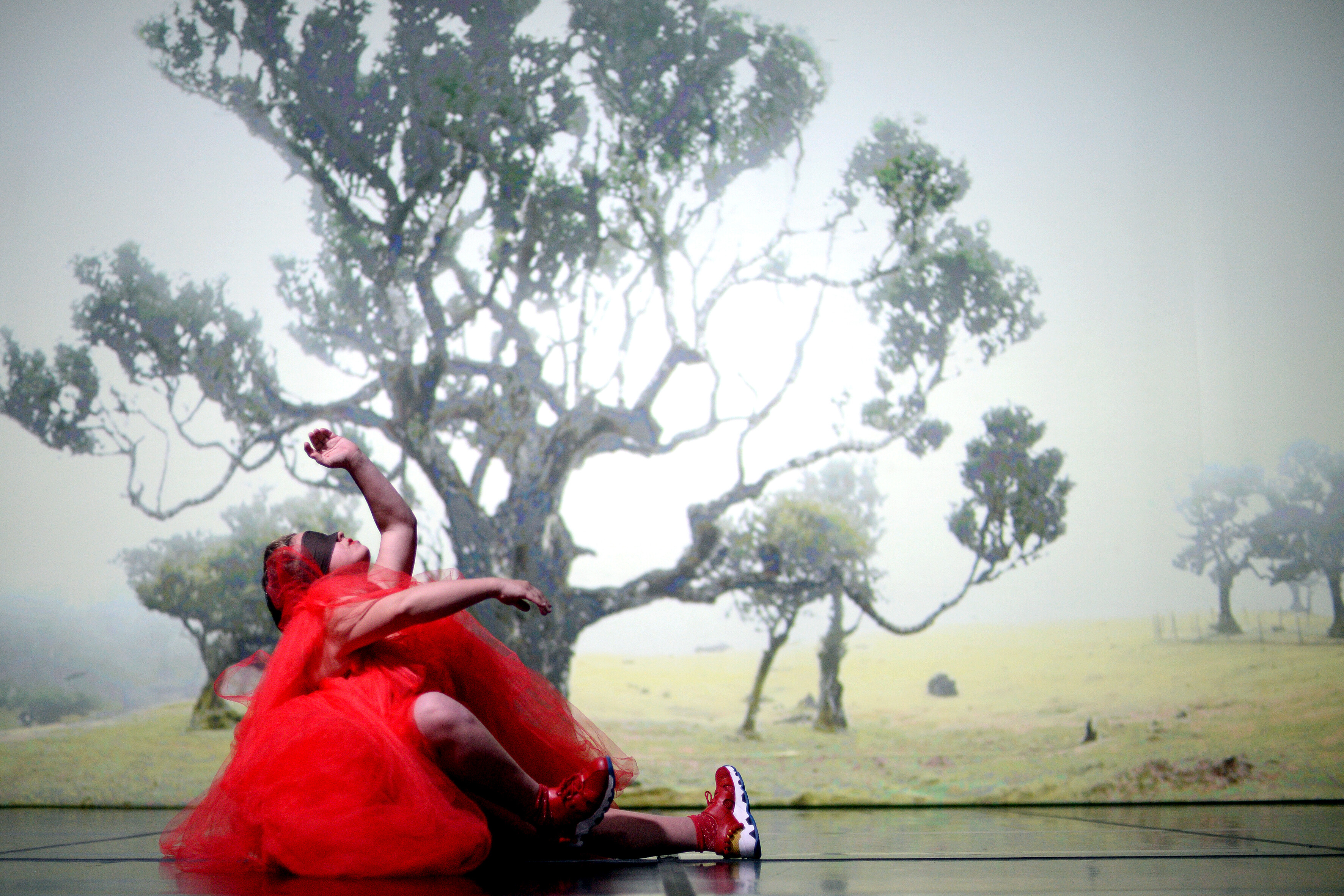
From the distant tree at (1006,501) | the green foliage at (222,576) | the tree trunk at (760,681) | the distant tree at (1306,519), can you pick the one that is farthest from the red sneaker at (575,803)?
the distant tree at (1306,519)

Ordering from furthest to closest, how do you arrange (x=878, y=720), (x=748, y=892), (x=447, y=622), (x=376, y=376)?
1. (x=376, y=376)
2. (x=878, y=720)
3. (x=447, y=622)
4. (x=748, y=892)

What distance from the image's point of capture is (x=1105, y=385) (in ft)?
11.9

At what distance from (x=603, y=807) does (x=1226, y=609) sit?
113 inches

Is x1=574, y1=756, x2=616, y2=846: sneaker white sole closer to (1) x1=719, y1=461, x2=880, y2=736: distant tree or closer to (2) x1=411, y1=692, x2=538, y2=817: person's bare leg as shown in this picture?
(2) x1=411, y1=692, x2=538, y2=817: person's bare leg

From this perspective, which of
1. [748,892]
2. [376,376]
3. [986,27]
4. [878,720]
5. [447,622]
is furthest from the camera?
[986,27]

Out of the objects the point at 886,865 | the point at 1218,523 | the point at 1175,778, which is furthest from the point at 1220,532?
the point at 886,865

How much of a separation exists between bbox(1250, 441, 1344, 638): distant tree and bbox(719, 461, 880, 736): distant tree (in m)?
1.41

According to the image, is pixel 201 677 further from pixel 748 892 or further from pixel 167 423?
pixel 748 892

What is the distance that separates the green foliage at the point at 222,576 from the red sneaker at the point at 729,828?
7.26ft

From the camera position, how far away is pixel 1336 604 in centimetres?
358

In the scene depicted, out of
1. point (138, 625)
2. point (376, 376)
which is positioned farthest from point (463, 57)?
point (138, 625)

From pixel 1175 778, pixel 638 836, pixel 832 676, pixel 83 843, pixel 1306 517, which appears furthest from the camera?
pixel 1306 517

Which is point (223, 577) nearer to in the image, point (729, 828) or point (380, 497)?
point (380, 497)

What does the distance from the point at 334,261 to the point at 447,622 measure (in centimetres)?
236
